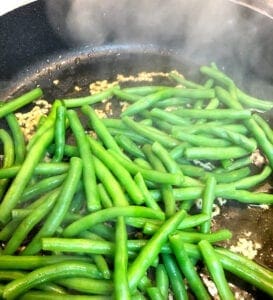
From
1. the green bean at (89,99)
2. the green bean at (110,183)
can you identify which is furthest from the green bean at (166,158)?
the green bean at (89,99)

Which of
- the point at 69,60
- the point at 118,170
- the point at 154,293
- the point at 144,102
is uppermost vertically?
the point at 69,60

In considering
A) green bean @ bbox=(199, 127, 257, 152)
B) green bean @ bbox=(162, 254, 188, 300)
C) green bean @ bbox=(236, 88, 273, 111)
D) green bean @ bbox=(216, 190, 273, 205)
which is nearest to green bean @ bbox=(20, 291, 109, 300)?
green bean @ bbox=(162, 254, 188, 300)

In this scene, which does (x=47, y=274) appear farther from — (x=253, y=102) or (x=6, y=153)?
(x=253, y=102)

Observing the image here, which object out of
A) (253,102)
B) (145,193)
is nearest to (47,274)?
(145,193)

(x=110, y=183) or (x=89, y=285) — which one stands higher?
(x=110, y=183)

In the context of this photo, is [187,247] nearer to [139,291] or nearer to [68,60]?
[139,291]

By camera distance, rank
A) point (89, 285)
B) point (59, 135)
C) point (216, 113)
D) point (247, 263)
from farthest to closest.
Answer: point (216, 113) → point (59, 135) → point (247, 263) → point (89, 285)

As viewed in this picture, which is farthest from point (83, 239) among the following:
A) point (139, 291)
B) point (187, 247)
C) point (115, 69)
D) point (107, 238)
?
point (115, 69)
